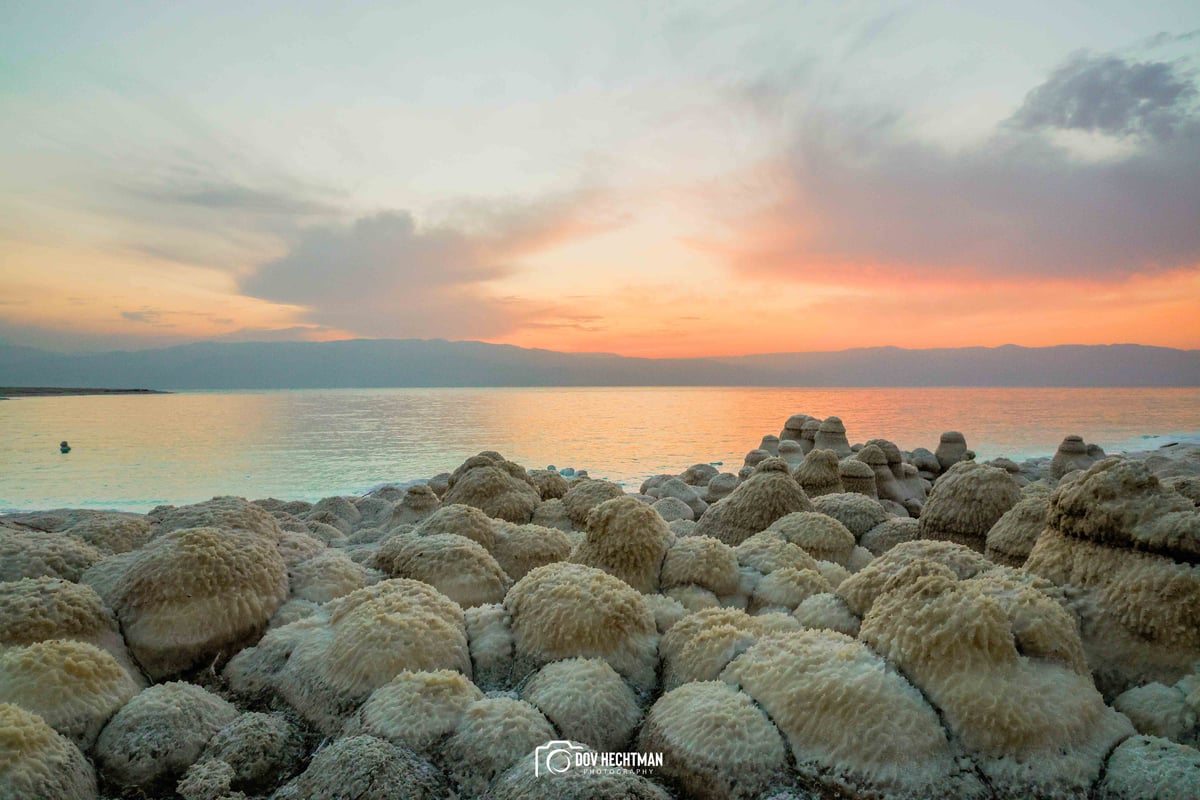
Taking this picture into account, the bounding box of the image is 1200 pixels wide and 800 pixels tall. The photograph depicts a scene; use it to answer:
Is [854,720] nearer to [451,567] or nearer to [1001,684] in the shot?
[1001,684]

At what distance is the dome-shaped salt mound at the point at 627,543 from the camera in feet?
12.9

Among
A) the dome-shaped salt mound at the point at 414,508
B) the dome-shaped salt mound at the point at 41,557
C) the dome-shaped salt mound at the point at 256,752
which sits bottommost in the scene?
the dome-shaped salt mound at the point at 414,508

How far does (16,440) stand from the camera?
33.1 m

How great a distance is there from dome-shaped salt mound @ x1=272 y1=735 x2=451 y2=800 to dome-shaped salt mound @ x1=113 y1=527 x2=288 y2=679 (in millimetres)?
1342

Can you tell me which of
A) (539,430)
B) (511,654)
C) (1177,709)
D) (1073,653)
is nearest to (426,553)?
(511,654)

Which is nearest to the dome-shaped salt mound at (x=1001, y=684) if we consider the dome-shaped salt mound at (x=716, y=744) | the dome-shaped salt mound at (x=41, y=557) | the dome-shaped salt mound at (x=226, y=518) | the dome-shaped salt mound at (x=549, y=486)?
the dome-shaped salt mound at (x=716, y=744)

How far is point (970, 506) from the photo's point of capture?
15.3 feet

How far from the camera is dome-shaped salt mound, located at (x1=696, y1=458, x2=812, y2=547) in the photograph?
221 inches

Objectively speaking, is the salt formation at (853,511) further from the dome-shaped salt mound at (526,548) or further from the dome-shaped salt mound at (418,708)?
the dome-shaped salt mound at (418,708)

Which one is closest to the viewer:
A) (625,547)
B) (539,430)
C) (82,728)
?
(82,728)

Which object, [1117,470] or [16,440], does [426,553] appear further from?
[16,440]

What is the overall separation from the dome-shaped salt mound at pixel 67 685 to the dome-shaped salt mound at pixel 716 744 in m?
2.27

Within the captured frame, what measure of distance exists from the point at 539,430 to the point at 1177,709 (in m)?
39.8

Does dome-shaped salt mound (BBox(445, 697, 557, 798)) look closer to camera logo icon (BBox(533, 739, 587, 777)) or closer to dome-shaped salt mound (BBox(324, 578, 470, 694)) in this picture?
camera logo icon (BBox(533, 739, 587, 777))
